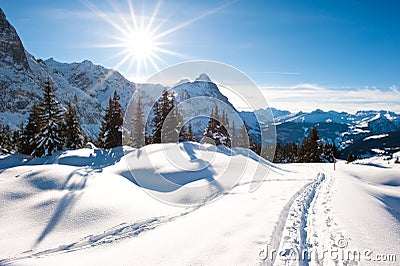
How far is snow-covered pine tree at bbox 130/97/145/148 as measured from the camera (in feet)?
117

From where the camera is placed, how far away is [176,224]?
8.28 meters

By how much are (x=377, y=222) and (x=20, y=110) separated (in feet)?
585

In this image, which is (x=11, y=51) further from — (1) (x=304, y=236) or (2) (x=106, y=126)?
(1) (x=304, y=236)

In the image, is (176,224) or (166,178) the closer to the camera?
(176,224)

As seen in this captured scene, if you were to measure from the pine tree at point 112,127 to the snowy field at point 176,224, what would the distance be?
20.7m

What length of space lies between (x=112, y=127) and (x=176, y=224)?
92.5 ft

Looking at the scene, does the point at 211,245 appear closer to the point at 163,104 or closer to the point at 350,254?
the point at 350,254

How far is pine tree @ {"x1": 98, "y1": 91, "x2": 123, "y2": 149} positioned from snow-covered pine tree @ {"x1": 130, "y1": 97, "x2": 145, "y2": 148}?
2.34 m

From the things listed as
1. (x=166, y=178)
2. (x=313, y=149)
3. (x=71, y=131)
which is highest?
(x=71, y=131)

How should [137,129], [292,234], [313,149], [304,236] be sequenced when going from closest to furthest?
[304,236] < [292,234] < [137,129] < [313,149]

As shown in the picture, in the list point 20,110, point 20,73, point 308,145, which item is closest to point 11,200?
point 308,145

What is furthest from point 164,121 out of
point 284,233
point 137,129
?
point 284,233

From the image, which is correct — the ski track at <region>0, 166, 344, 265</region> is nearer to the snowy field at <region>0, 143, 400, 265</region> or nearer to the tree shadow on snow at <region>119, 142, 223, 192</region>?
the snowy field at <region>0, 143, 400, 265</region>

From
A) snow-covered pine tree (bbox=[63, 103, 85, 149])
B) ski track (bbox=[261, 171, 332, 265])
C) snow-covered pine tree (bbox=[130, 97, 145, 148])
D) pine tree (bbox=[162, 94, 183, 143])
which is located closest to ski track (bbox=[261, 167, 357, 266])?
ski track (bbox=[261, 171, 332, 265])
